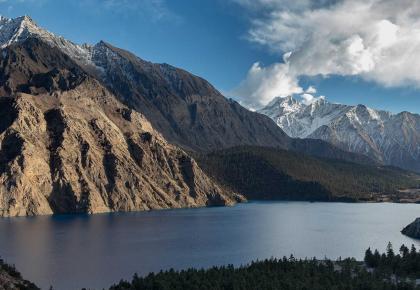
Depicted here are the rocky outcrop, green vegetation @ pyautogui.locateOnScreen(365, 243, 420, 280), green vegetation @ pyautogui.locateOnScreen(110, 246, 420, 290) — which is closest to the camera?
the rocky outcrop

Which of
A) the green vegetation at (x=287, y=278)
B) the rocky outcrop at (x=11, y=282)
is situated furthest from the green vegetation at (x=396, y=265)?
the rocky outcrop at (x=11, y=282)

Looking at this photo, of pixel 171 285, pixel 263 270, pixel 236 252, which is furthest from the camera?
pixel 236 252

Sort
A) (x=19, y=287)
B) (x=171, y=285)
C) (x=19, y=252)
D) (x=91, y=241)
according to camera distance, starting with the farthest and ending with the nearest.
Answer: (x=91, y=241), (x=19, y=252), (x=171, y=285), (x=19, y=287)

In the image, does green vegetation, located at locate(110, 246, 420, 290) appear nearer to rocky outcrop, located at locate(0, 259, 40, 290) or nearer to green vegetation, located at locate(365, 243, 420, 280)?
green vegetation, located at locate(365, 243, 420, 280)

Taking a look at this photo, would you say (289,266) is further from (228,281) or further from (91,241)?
(91,241)

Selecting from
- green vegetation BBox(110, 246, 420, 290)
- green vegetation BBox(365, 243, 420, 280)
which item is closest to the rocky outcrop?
green vegetation BBox(110, 246, 420, 290)

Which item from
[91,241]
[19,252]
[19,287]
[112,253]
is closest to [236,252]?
[112,253]

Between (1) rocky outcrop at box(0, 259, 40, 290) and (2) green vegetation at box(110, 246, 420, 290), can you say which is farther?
(2) green vegetation at box(110, 246, 420, 290)

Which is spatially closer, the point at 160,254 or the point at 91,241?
the point at 160,254

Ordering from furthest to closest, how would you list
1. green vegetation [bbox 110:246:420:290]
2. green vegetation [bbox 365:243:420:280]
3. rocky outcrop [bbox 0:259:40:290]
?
green vegetation [bbox 365:243:420:280] → green vegetation [bbox 110:246:420:290] → rocky outcrop [bbox 0:259:40:290]
